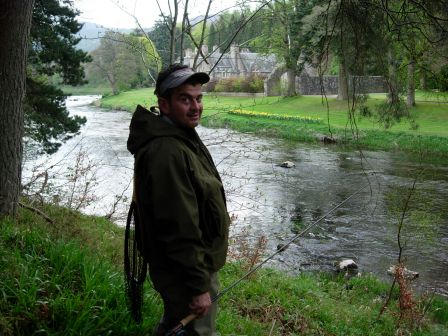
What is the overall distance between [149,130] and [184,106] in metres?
0.21

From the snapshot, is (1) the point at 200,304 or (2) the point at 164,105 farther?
(2) the point at 164,105

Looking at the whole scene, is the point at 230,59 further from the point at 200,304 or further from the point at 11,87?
the point at 200,304

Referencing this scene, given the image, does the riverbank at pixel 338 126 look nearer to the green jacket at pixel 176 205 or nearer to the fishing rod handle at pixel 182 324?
the green jacket at pixel 176 205

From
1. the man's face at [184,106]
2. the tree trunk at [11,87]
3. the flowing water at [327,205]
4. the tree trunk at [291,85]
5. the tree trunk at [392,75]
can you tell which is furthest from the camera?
the tree trunk at [291,85]

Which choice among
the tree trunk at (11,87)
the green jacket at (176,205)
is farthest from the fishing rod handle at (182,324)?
the tree trunk at (11,87)

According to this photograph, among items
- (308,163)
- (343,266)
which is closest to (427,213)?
(343,266)

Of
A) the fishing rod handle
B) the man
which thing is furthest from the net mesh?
the fishing rod handle

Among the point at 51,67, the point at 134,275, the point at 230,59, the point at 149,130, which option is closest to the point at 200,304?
the point at 134,275

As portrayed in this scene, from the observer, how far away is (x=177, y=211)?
1.95 metres

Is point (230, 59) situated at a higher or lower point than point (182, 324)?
higher

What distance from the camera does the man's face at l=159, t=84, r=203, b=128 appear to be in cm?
220

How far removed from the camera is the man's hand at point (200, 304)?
6.72 ft

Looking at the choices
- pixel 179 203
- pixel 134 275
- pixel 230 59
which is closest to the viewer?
pixel 179 203

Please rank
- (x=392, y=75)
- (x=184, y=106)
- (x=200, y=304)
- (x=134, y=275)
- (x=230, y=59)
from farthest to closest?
(x=230, y=59) < (x=392, y=75) < (x=134, y=275) < (x=184, y=106) < (x=200, y=304)
